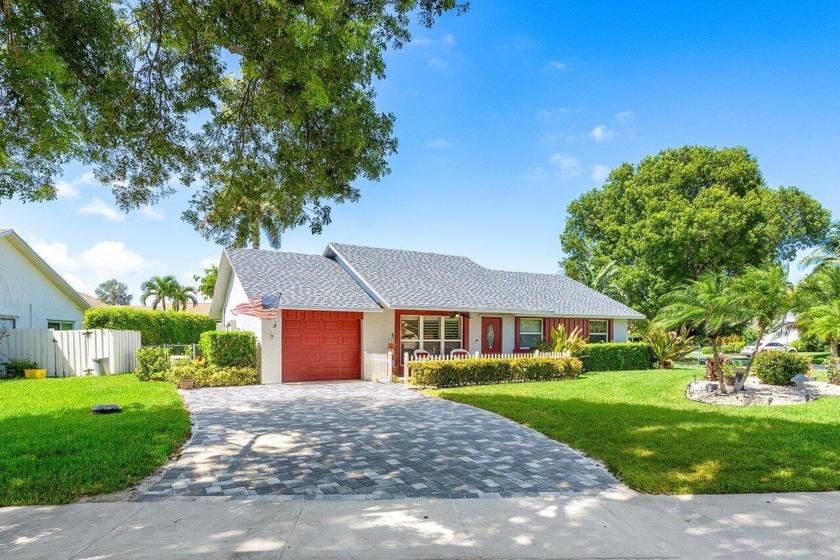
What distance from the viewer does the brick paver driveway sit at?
576cm

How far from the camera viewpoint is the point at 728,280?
1368 centimetres

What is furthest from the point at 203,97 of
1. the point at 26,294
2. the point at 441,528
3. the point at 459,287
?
the point at 26,294

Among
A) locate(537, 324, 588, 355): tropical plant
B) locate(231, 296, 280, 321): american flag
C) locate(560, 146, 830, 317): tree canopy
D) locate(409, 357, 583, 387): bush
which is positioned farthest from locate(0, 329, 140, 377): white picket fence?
locate(560, 146, 830, 317): tree canopy

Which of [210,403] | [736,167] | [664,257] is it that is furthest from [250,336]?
[736,167]

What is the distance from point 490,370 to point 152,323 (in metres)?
19.4

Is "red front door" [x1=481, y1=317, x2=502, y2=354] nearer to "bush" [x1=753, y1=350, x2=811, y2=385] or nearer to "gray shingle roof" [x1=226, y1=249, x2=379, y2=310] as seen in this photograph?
"gray shingle roof" [x1=226, y1=249, x2=379, y2=310]

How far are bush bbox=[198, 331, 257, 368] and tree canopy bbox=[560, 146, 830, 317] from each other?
30751mm

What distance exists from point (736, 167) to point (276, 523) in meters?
42.6

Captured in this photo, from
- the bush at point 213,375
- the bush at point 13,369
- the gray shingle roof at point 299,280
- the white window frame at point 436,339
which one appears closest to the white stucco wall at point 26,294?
the bush at point 13,369

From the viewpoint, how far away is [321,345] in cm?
1783

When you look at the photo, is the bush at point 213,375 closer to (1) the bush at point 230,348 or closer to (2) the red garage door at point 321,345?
(1) the bush at point 230,348

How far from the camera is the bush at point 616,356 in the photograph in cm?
2230

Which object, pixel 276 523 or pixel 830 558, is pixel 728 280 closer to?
pixel 830 558

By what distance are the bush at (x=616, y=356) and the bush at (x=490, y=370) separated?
9.63 ft
